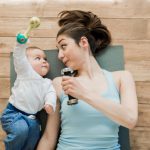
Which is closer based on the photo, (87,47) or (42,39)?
(87,47)

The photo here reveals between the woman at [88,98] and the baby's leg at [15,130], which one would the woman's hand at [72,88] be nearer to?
the woman at [88,98]

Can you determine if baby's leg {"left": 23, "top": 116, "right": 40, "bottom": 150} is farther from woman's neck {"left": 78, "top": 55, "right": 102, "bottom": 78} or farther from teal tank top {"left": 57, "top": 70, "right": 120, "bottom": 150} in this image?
woman's neck {"left": 78, "top": 55, "right": 102, "bottom": 78}

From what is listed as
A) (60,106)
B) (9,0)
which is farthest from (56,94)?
(9,0)

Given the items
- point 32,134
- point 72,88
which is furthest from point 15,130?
point 72,88

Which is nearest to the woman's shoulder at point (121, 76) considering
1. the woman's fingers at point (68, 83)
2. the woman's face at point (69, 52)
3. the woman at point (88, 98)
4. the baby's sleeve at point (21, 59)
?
the woman at point (88, 98)

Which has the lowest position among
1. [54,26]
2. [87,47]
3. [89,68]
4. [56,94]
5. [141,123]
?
[141,123]

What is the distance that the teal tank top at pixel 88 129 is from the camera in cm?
149

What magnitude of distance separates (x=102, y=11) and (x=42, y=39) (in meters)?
0.39

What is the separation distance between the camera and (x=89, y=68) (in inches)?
64.7

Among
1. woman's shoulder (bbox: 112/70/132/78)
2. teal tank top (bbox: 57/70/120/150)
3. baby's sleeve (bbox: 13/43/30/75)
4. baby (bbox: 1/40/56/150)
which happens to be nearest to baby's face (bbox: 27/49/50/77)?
baby (bbox: 1/40/56/150)

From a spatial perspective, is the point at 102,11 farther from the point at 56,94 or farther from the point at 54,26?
the point at 56,94

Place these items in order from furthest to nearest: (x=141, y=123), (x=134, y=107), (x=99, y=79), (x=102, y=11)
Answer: (x=102, y=11) < (x=141, y=123) < (x=99, y=79) < (x=134, y=107)

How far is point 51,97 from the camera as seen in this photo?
1.51 metres

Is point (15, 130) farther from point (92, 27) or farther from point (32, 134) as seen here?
point (92, 27)
